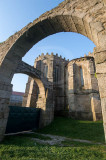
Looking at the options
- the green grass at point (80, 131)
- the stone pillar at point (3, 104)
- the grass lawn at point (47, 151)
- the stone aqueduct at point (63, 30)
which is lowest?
the green grass at point (80, 131)

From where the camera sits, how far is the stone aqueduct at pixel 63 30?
179 centimetres

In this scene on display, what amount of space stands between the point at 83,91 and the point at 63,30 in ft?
39.1

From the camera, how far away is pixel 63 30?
3.26m

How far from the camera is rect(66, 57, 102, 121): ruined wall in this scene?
12.2 meters

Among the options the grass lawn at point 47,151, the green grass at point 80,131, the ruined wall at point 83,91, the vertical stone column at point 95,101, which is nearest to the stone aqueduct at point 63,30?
the grass lawn at point 47,151

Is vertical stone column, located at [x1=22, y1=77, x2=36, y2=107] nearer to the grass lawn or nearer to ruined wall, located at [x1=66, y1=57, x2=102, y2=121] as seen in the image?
ruined wall, located at [x1=66, y1=57, x2=102, y2=121]

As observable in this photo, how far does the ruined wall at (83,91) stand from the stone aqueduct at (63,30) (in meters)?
10.8

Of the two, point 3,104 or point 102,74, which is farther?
point 3,104

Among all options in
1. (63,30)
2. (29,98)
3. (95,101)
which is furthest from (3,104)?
(29,98)

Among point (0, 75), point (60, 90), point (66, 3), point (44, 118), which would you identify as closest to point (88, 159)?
point (0, 75)

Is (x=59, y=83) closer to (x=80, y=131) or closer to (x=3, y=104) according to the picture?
(x=80, y=131)

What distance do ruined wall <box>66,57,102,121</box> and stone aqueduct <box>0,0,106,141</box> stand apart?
10750 millimetres

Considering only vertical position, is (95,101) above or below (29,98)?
below

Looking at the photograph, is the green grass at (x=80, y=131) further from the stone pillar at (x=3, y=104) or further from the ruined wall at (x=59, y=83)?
the ruined wall at (x=59, y=83)
